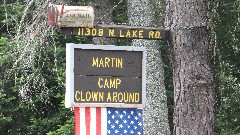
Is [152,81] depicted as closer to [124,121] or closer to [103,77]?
[124,121]

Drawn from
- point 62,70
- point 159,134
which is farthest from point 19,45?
point 159,134

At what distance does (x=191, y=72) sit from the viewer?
16.7 feet

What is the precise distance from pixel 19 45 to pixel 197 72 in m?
4.05

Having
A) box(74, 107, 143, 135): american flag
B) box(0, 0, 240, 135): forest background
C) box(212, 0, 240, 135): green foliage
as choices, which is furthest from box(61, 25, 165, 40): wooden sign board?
box(212, 0, 240, 135): green foliage

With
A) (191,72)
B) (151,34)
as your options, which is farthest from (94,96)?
(191,72)

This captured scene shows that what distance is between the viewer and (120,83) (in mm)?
4891

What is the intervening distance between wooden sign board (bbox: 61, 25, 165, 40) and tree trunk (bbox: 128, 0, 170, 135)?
13.2 ft

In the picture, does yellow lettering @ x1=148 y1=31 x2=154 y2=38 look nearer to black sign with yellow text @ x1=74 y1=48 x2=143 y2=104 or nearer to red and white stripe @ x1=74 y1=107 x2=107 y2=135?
black sign with yellow text @ x1=74 y1=48 x2=143 y2=104

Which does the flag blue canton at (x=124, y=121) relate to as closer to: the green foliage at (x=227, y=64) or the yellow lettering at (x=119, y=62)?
the yellow lettering at (x=119, y=62)

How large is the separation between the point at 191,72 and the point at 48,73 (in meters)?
5.78

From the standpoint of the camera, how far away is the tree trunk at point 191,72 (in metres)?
5.06

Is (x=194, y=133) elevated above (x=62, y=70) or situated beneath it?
situated beneath

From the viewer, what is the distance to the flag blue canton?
16.2 feet

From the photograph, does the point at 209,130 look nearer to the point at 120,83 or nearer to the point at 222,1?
the point at 120,83
